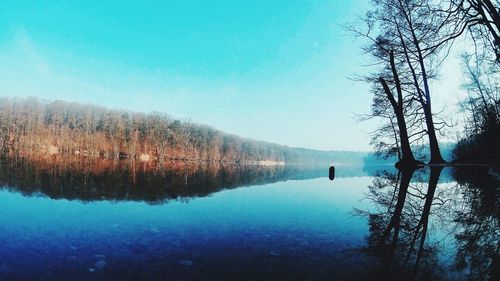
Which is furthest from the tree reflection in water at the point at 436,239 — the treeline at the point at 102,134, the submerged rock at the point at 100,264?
the treeline at the point at 102,134

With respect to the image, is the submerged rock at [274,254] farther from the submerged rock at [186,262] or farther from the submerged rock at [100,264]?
the submerged rock at [100,264]

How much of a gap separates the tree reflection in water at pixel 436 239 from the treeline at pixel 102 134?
108300 millimetres

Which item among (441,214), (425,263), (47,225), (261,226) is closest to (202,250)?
(261,226)

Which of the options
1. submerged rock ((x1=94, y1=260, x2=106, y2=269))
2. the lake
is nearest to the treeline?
the lake

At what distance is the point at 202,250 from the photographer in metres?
4.22

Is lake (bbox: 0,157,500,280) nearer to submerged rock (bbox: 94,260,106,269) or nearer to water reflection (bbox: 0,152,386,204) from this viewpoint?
submerged rock (bbox: 94,260,106,269)

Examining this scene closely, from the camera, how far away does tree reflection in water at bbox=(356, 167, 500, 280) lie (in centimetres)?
315

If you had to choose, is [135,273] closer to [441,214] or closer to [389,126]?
[441,214]

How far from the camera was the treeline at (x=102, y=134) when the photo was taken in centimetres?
11000

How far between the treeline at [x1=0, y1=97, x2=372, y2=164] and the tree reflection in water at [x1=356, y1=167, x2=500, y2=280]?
355ft

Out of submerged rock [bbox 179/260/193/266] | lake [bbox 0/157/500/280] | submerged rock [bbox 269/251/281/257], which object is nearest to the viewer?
lake [bbox 0/157/500/280]

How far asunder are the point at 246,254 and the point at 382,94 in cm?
1595

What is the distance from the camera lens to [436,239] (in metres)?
4.29

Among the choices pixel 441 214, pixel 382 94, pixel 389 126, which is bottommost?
pixel 441 214
